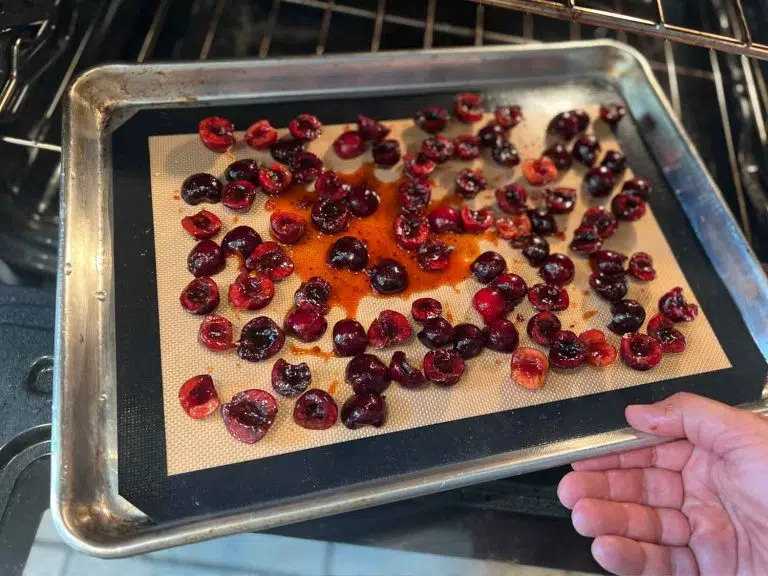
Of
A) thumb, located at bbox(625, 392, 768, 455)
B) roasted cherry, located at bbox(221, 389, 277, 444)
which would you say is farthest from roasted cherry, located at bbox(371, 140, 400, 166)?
thumb, located at bbox(625, 392, 768, 455)

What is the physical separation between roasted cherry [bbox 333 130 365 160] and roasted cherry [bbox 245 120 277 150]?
187mm

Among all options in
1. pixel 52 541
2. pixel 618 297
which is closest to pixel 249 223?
pixel 52 541

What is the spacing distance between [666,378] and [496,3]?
103 centimetres

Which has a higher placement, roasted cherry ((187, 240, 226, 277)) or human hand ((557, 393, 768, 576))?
roasted cherry ((187, 240, 226, 277))

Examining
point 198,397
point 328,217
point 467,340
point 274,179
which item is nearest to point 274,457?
point 198,397

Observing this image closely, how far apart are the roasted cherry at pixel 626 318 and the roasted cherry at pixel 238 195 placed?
103 cm

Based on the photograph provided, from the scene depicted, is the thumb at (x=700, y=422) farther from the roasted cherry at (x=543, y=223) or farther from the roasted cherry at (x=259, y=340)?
the roasted cherry at (x=259, y=340)

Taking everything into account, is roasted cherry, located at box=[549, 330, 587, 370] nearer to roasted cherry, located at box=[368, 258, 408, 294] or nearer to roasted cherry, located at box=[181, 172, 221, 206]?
roasted cherry, located at box=[368, 258, 408, 294]

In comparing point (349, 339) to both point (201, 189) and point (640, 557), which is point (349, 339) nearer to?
point (201, 189)

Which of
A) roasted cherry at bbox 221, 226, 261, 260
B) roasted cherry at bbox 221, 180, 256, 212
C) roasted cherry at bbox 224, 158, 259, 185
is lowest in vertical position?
roasted cherry at bbox 221, 226, 261, 260

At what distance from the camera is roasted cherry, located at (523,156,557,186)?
1.78 metres

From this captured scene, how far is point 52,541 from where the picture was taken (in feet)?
4.37

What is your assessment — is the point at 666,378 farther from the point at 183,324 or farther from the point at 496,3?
the point at 183,324

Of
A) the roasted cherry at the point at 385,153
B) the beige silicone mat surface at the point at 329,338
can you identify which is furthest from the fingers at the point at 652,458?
the roasted cherry at the point at 385,153
